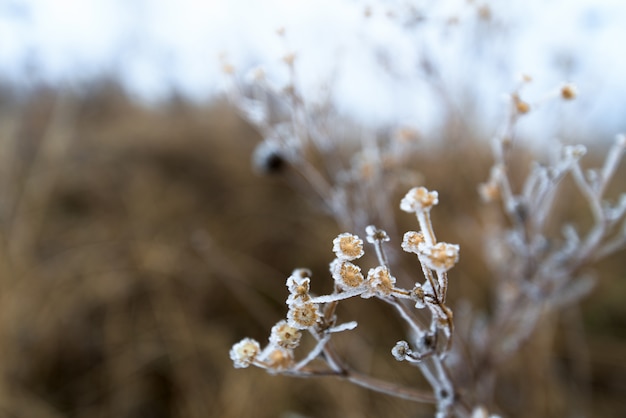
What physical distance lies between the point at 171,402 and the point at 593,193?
1299 millimetres

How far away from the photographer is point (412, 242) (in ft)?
0.95

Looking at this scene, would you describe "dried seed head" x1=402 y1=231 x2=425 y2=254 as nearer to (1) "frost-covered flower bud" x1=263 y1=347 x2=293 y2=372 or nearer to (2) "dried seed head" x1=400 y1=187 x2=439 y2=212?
(2) "dried seed head" x1=400 y1=187 x2=439 y2=212

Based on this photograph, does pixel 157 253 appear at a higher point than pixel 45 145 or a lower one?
lower

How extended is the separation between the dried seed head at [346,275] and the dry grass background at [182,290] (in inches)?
17.0

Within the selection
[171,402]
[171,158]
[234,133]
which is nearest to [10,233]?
[171,402]

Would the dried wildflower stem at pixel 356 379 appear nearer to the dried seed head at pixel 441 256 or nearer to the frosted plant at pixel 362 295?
the frosted plant at pixel 362 295

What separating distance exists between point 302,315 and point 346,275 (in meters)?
0.03

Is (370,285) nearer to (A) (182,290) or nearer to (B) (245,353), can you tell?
(B) (245,353)

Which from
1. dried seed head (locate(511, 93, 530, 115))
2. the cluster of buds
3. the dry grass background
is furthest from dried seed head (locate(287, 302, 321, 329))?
the dry grass background

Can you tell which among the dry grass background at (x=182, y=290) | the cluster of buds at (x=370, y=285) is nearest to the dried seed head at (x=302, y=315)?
the cluster of buds at (x=370, y=285)

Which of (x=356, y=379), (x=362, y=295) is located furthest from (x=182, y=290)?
(x=362, y=295)

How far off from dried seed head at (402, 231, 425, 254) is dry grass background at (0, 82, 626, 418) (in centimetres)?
44

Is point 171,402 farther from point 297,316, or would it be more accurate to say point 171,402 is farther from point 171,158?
point 171,158

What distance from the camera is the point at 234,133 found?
3023 mm
